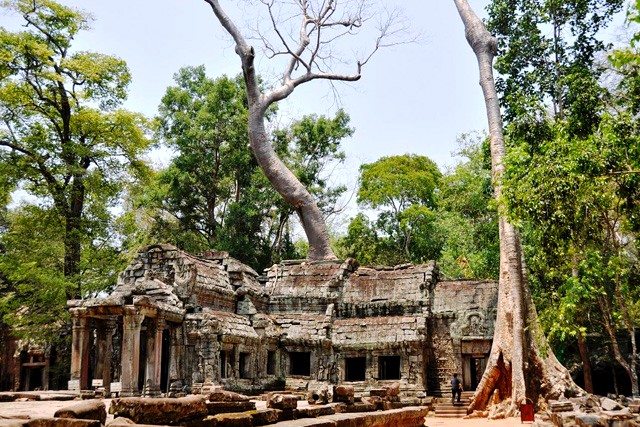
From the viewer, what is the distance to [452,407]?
1742 cm

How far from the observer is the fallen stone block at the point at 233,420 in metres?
5.96

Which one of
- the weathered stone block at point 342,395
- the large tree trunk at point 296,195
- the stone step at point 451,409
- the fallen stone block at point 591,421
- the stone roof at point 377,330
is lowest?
the stone step at point 451,409

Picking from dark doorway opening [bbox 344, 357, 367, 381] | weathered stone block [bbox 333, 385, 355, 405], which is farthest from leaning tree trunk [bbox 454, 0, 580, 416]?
weathered stone block [bbox 333, 385, 355, 405]

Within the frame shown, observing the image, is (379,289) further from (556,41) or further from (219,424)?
(219,424)

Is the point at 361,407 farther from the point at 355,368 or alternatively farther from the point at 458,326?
the point at 355,368

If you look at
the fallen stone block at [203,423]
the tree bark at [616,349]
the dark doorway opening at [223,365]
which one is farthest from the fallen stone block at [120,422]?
the tree bark at [616,349]

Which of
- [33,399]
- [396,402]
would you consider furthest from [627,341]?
[33,399]

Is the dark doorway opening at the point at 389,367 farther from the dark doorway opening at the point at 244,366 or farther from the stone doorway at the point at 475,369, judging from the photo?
the dark doorway opening at the point at 244,366

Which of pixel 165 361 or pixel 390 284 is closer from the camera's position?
pixel 165 361

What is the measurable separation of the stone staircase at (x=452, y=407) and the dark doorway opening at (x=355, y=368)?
2.80 meters

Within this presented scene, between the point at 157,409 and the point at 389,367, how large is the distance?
15.6 meters

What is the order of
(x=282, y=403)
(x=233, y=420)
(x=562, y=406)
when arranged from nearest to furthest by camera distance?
(x=233, y=420), (x=282, y=403), (x=562, y=406)

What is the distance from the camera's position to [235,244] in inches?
1142

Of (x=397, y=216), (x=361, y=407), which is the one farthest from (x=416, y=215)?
(x=361, y=407)
